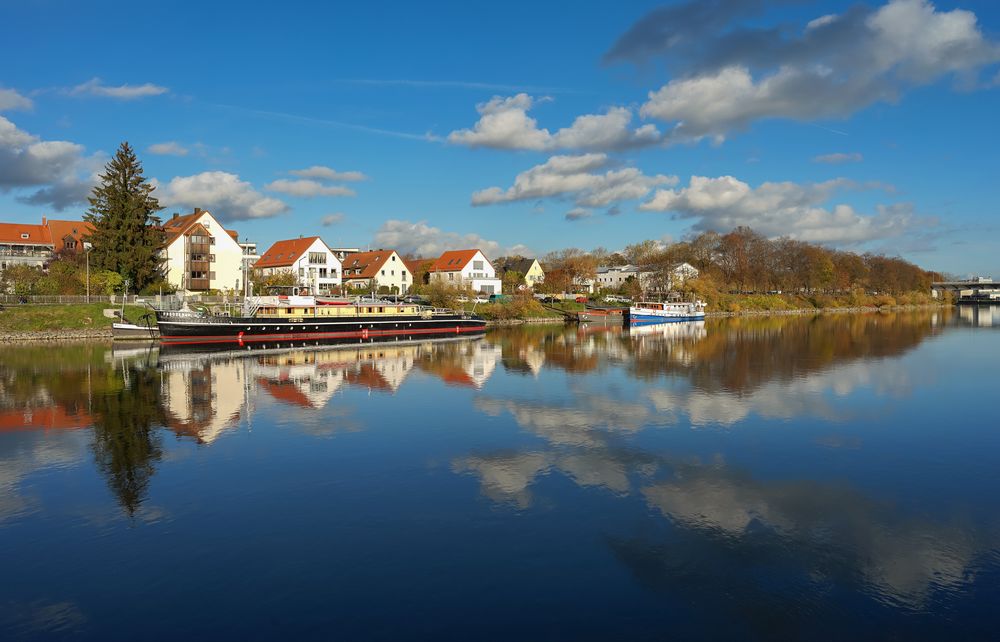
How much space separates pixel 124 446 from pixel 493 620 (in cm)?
1387

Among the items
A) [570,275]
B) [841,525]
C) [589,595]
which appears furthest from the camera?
[570,275]

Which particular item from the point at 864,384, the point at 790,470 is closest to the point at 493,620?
the point at 790,470

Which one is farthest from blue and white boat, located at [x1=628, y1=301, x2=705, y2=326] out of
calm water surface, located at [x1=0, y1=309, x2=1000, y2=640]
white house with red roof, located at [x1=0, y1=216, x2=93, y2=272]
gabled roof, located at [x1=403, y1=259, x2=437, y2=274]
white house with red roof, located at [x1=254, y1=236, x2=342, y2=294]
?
white house with red roof, located at [x1=0, y1=216, x2=93, y2=272]

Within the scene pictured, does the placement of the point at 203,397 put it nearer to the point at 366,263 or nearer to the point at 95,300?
the point at 95,300

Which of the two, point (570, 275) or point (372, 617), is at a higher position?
point (570, 275)

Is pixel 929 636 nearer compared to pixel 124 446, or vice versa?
pixel 929 636

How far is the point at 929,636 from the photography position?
8.30 metres

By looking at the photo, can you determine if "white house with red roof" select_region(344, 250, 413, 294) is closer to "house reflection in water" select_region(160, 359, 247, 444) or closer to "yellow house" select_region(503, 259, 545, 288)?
"yellow house" select_region(503, 259, 545, 288)

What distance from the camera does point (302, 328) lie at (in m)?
48.1

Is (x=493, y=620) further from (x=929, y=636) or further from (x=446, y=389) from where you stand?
(x=446, y=389)

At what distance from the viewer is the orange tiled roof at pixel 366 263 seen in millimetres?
90938

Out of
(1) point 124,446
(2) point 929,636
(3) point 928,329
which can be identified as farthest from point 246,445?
(3) point 928,329

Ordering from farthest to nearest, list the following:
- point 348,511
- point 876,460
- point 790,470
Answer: point 876,460, point 790,470, point 348,511

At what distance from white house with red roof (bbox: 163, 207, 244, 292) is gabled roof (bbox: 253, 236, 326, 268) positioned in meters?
8.25
